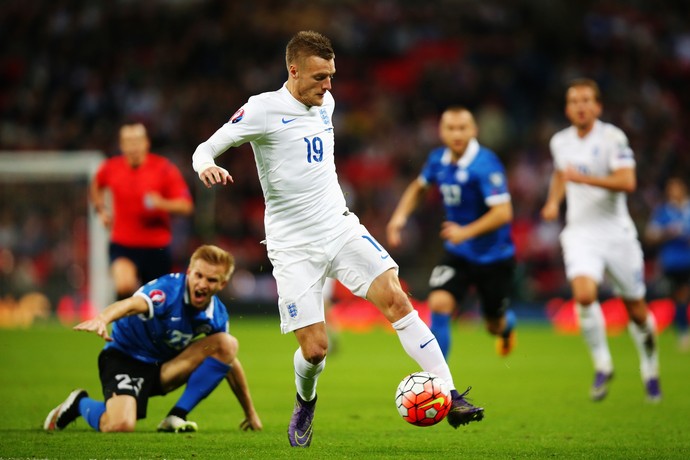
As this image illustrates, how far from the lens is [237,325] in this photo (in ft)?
64.1

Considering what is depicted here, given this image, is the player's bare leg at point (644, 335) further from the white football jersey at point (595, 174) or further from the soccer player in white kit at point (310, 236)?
the soccer player in white kit at point (310, 236)

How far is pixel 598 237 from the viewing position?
9625 millimetres

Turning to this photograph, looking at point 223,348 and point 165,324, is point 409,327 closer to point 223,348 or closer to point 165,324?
point 223,348

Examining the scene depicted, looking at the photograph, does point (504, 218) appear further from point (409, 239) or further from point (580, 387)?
point (409, 239)

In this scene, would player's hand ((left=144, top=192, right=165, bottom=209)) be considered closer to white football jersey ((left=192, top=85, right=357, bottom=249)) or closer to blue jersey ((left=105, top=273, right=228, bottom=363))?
blue jersey ((left=105, top=273, right=228, bottom=363))

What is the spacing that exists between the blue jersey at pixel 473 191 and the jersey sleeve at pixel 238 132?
130 inches

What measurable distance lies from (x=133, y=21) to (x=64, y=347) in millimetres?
12314

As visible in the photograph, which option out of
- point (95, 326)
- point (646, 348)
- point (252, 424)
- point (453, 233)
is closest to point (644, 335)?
point (646, 348)

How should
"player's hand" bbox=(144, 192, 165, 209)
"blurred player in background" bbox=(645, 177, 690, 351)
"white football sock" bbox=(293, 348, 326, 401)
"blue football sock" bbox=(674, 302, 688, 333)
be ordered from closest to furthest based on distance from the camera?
"white football sock" bbox=(293, 348, 326, 401) < "player's hand" bbox=(144, 192, 165, 209) < "blue football sock" bbox=(674, 302, 688, 333) < "blurred player in background" bbox=(645, 177, 690, 351)

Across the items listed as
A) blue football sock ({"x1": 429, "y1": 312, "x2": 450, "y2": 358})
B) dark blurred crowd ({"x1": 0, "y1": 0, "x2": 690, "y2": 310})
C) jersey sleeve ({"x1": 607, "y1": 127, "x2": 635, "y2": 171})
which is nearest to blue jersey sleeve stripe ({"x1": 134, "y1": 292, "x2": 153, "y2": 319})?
blue football sock ({"x1": 429, "y1": 312, "x2": 450, "y2": 358})

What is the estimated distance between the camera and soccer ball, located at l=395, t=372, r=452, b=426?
20.0ft

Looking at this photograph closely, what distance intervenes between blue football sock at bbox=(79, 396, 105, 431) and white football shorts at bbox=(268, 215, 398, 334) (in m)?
1.57

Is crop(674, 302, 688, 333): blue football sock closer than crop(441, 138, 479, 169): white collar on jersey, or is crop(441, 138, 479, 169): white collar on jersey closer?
crop(441, 138, 479, 169): white collar on jersey

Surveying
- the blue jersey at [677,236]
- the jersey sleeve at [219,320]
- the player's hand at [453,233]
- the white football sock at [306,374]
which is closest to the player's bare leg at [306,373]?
the white football sock at [306,374]
